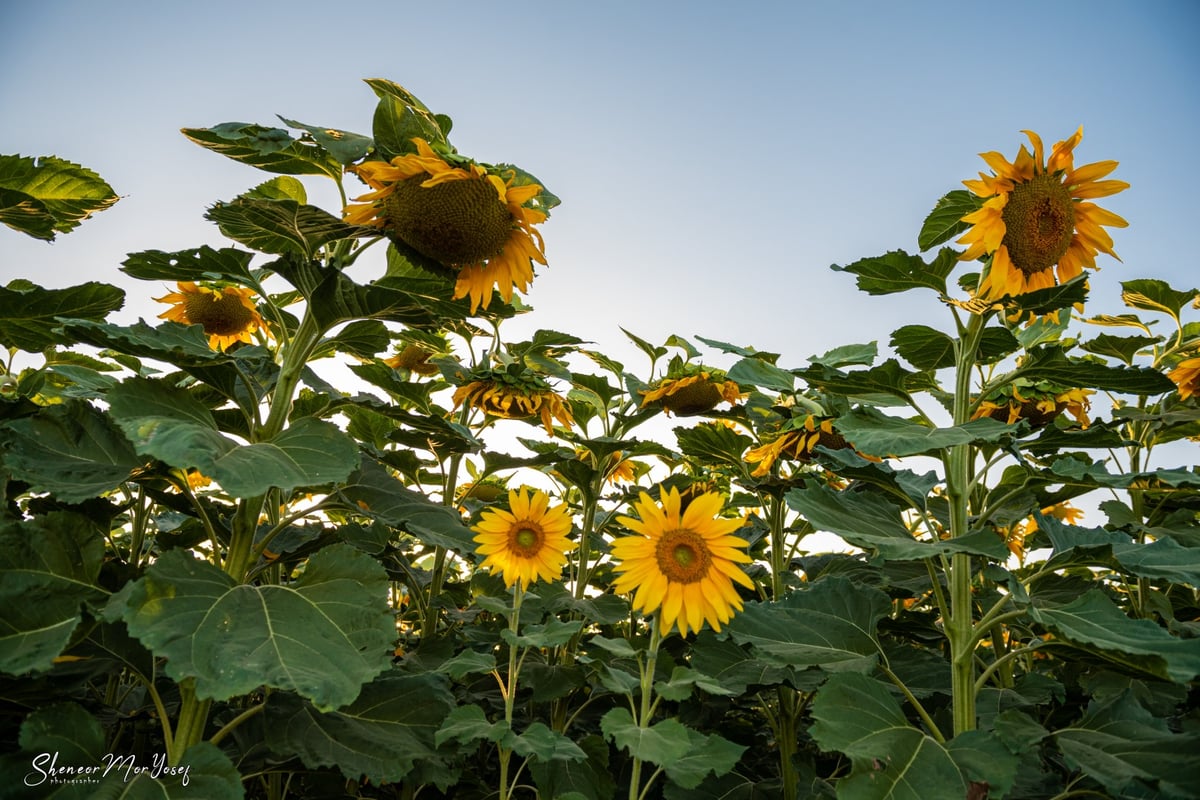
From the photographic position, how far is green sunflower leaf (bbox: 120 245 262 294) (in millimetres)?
1842

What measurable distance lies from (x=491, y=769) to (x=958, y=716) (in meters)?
1.59

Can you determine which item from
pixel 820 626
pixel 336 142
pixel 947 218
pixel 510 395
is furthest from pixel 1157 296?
pixel 336 142

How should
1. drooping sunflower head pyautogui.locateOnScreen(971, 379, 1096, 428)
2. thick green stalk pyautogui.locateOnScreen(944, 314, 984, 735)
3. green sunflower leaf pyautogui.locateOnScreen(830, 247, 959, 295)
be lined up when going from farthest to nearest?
drooping sunflower head pyautogui.locateOnScreen(971, 379, 1096, 428) → green sunflower leaf pyautogui.locateOnScreen(830, 247, 959, 295) → thick green stalk pyautogui.locateOnScreen(944, 314, 984, 735)

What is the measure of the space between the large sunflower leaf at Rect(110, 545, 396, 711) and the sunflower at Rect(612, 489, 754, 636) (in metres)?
0.64

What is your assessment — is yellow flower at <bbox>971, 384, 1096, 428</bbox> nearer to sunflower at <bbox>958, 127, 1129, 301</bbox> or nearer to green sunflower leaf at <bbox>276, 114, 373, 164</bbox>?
sunflower at <bbox>958, 127, 1129, 301</bbox>

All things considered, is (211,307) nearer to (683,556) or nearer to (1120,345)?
(683,556)

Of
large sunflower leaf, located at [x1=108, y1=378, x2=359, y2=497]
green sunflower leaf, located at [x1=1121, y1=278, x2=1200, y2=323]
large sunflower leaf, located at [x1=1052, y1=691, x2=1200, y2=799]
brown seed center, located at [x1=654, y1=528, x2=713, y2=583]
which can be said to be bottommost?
large sunflower leaf, located at [x1=1052, y1=691, x2=1200, y2=799]

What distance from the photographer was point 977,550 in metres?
1.52

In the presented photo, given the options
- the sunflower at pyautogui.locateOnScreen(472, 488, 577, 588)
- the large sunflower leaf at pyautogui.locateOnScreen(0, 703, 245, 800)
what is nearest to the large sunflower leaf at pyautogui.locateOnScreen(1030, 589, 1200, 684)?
the sunflower at pyautogui.locateOnScreen(472, 488, 577, 588)

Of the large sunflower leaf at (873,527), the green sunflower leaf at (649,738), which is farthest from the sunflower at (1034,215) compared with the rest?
the green sunflower leaf at (649,738)

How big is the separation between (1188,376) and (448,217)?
2.74 m

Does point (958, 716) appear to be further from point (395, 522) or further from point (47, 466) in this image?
point (47, 466)

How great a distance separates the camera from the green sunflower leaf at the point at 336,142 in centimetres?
173

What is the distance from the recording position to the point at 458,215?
1.76 m
